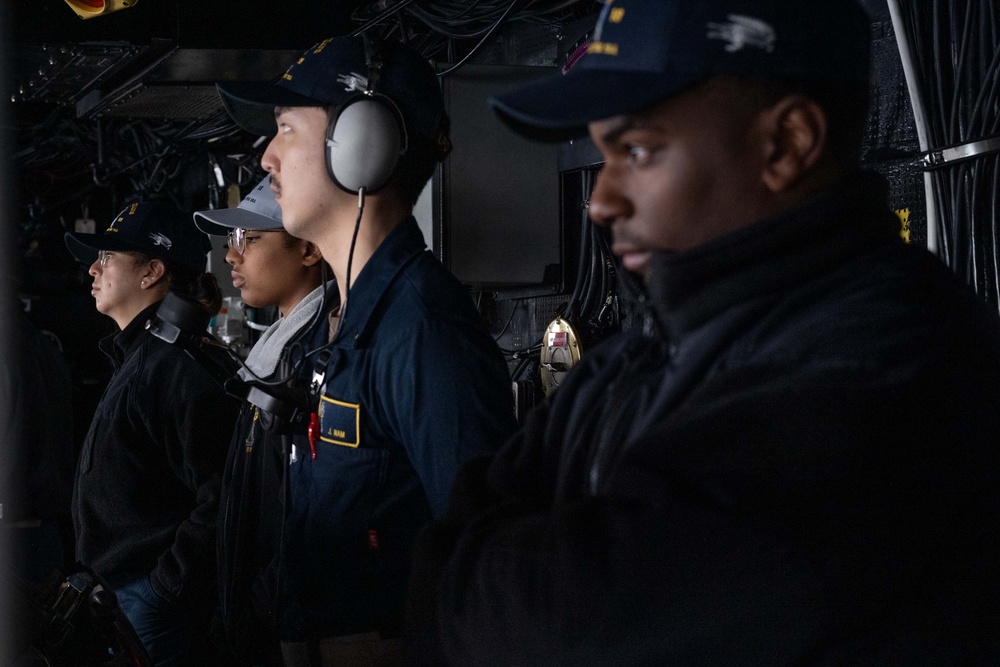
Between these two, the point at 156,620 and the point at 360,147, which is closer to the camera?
the point at 360,147

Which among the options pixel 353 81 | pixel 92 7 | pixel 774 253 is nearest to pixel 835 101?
pixel 774 253

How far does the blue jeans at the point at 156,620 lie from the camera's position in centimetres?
250

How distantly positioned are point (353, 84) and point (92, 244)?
5.77ft

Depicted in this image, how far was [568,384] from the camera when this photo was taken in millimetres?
1019

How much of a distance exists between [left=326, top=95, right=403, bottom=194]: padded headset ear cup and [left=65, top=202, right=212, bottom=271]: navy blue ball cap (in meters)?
1.62

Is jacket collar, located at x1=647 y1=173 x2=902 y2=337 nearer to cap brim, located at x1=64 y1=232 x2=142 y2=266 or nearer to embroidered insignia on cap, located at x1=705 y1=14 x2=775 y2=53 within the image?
embroidered insignia on cap, located at x1=705 y1=14 x2=775 y2=53

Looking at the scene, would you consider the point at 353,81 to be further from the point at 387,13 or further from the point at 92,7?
the point at 92,7

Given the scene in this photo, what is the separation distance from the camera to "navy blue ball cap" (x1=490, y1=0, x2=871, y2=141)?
2.75 feet

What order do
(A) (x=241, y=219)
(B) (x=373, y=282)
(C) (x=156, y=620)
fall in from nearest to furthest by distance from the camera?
(B) (x=373, y=282) → (C) (x=156, y=620) → (A) (x=241, y=219)

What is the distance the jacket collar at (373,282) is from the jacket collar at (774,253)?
0.88m

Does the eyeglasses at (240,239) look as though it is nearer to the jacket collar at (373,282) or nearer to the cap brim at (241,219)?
the cap brim at (241,219)

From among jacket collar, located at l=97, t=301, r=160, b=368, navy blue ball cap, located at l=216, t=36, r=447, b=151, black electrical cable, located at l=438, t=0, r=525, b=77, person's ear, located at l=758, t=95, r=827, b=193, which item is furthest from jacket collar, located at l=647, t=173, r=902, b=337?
jacket collar, located at l=97, t=301, r=160, b=368

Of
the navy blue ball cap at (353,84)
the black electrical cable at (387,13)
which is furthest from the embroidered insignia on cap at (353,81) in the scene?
the black electrical cable at (387,13)

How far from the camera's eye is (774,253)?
0.82m
